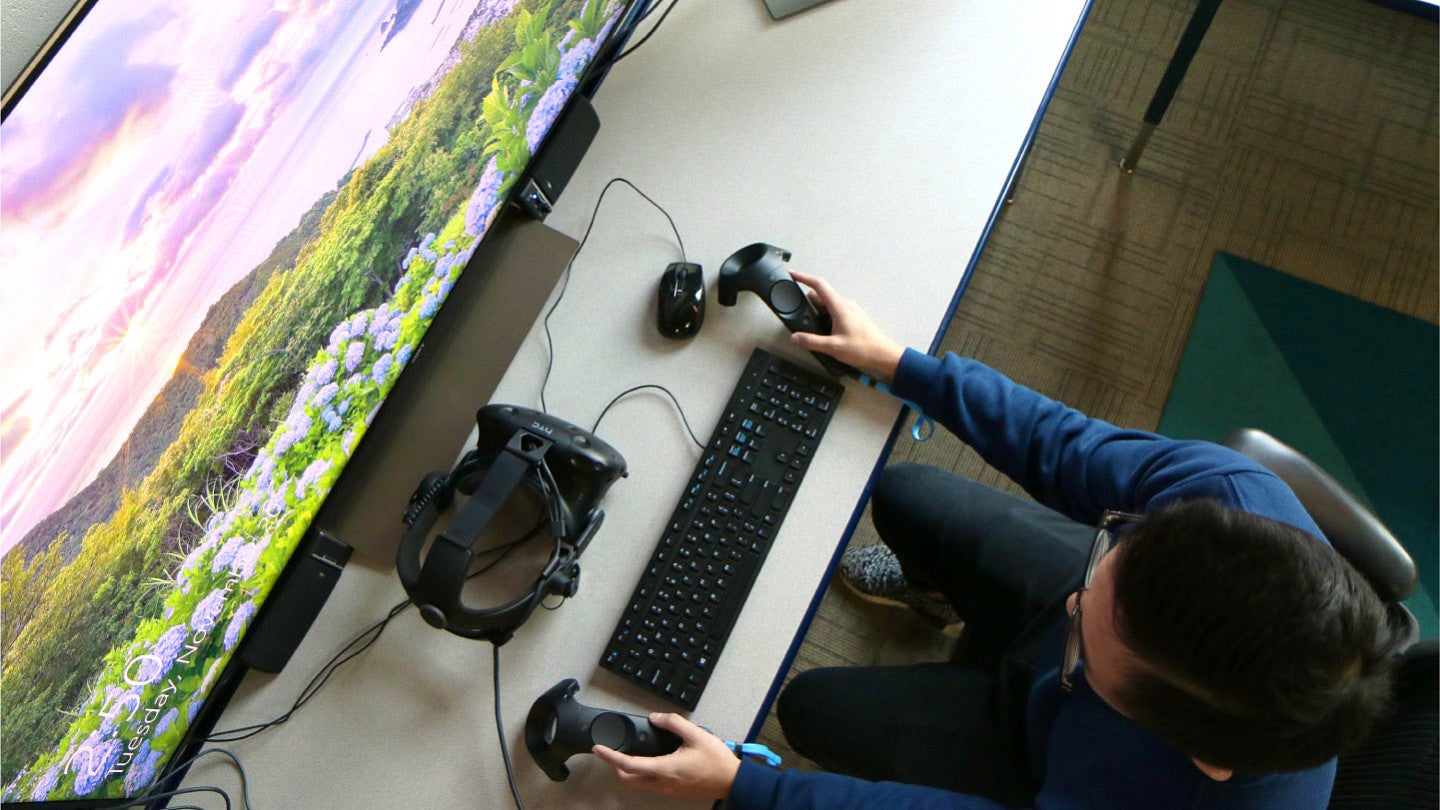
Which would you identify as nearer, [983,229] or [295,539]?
[295,539]

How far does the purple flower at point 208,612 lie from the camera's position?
3.02 feet

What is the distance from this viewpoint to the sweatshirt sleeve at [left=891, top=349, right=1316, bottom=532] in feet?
3.43

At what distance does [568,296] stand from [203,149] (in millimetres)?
591

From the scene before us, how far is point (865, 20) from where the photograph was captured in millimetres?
1362

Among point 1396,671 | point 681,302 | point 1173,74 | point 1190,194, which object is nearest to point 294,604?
point 681,302

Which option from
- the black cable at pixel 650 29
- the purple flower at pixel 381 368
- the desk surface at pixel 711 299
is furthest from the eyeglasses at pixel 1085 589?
the black cable at pixel 650 29

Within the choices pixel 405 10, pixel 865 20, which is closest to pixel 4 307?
pixel 405 10

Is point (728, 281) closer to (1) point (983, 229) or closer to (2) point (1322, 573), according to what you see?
(1) point (983, 229)

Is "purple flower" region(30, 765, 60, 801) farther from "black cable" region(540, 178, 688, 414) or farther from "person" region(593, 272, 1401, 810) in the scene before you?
"black cable" region(540, 178, 688, 414)

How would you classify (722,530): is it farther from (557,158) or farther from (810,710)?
(557,158)

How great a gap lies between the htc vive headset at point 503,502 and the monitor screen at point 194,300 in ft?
0.39

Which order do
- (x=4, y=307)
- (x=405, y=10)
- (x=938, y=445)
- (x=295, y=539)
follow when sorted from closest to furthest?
1. (x=4, y=307)
2. (x=405, y=10)
3. (x=295, y=539)
4. (x=938, y=445)

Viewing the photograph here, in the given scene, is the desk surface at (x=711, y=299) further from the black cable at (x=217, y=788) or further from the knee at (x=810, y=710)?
the knee at (x=810, y=710)

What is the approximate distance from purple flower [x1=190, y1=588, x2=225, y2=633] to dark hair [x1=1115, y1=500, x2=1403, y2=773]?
2.83ft
